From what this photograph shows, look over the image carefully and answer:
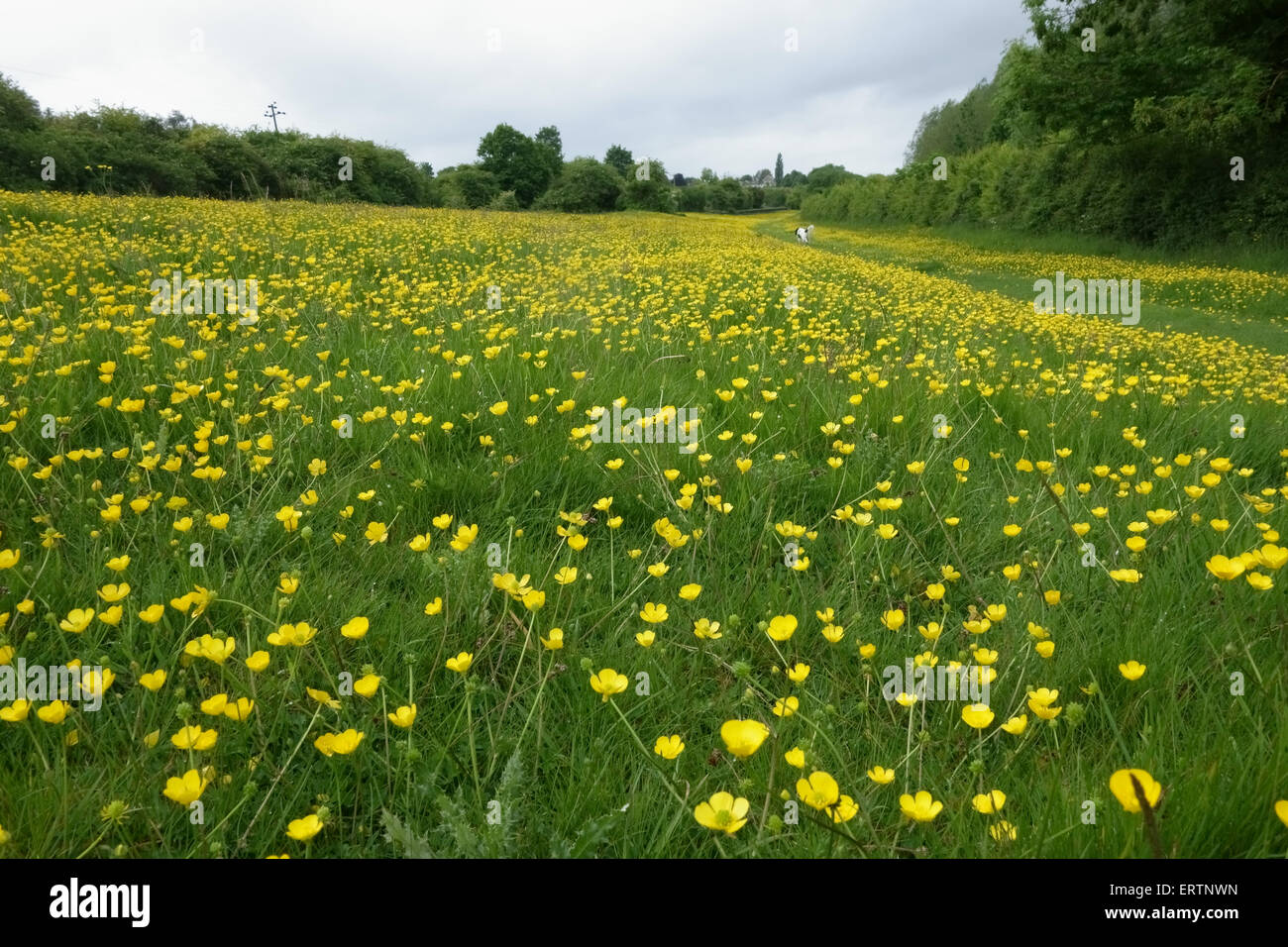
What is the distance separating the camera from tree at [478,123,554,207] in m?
45.9

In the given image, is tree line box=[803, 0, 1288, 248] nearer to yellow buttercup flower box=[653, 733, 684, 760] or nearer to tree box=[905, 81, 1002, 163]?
yellow buttercup flower box=[653, 733, 684, 760]

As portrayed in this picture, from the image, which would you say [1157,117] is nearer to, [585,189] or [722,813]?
[722,813]

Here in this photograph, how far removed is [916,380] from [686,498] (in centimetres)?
231

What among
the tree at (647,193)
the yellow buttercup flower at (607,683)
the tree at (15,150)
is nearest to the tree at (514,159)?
the tree at (647,193)

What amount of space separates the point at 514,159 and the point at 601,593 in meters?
50.1

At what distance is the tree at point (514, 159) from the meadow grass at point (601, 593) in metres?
45.6

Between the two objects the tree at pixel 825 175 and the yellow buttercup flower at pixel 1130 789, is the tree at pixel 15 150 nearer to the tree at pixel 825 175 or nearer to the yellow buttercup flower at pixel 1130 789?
the yellow buttercup flower at pixel 1130 789

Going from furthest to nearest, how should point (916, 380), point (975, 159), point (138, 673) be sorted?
point (975, 159) → point (916, 380) → point (138, 673)

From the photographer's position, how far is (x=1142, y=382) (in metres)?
4.43

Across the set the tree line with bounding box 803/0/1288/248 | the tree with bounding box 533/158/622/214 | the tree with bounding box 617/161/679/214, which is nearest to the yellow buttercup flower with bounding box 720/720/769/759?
the tree line with bounding box 803/0/1288/248

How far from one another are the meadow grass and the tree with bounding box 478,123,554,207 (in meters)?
45.6
